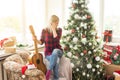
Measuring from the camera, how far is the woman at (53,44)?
132 inches

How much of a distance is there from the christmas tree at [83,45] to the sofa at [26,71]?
9.6 inches

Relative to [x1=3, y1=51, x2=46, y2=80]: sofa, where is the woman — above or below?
above

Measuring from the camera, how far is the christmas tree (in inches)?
148

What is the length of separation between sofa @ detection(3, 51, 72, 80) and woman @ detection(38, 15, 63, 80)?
126mm

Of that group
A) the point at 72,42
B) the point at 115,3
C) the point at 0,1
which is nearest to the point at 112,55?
the point at 72,42

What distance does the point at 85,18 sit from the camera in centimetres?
373

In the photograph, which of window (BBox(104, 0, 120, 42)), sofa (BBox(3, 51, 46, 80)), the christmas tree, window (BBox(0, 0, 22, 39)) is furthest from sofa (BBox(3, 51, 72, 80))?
window (BBox(104, 0, 120, 42))

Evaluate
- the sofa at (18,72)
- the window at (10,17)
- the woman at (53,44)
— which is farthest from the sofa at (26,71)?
the window at (10,17)

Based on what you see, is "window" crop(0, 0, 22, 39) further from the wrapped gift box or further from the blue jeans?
the wrapped gift box

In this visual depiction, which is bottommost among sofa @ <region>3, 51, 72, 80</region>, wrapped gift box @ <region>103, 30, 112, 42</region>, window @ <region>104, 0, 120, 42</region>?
sofa @ <region>3, 51, 72, 80</region>

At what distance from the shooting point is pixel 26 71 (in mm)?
2994

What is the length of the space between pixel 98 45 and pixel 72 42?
51 centimetres

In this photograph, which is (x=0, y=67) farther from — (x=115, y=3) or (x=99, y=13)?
(x=115, y=3)

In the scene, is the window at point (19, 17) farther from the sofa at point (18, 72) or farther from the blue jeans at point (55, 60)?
the blue jeans at point (55, 60)
